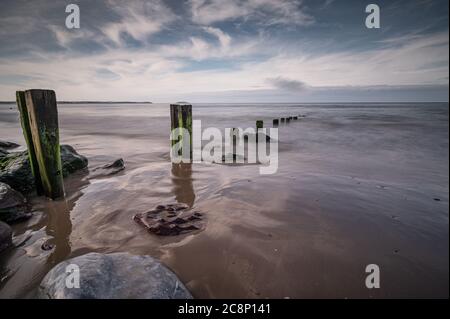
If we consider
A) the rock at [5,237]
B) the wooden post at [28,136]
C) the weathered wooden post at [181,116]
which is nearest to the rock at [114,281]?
the rock at [5,237]

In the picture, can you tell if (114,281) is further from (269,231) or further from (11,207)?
(11,207)

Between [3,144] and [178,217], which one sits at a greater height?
[3,144]

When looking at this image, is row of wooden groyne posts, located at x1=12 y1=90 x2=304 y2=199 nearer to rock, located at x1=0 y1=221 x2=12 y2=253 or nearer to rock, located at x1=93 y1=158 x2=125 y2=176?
rock, located at x1=0 y1=221 x2=12 y2=253

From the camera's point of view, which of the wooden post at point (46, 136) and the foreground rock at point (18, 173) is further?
the foreground rock at point (18, 173)

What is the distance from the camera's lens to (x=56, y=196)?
15.3 ft

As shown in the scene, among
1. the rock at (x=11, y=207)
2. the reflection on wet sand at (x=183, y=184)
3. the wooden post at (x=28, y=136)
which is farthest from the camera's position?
the reflection on wet sand at (x=183, y=184)

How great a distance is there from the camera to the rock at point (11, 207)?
12.0ft

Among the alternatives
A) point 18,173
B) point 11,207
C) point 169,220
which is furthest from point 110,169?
point 169,220

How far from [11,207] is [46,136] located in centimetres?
137

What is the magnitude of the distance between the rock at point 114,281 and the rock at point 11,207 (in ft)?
7.27

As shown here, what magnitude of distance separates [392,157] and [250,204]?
6.84m

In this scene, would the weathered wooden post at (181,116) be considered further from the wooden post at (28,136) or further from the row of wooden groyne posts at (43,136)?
the wooden post at (28,136)
